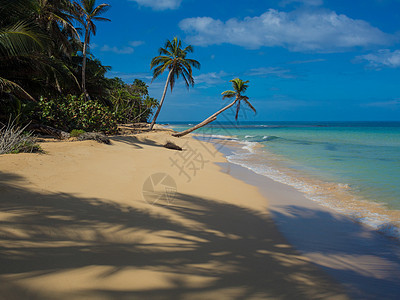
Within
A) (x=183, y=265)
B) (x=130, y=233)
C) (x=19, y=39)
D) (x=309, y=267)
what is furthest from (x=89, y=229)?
(x=19, y=39)

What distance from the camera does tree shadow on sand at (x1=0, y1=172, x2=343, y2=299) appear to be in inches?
81.9

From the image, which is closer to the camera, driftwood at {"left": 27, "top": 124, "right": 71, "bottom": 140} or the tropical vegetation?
the tropical vegetation

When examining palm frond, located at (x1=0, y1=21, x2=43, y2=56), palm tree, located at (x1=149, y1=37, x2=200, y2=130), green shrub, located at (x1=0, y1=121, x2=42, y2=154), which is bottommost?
green shrub, located at (x1=0, y1=121, x2=42, y2=154)

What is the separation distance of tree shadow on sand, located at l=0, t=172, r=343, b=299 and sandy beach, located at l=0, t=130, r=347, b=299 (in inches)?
0.4

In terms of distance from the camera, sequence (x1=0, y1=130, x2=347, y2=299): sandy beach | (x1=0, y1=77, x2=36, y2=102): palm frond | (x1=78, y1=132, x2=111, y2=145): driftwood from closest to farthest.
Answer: (x1=0, y1=130, x2=347, y2=299): sandy beach, (x1=0, y1=77, x2=36, y2=102): palm frond, (x1=78, y1=132, x2=111, y2=145): driftwood

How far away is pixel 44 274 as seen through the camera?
202 cm

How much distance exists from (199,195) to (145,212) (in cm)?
179

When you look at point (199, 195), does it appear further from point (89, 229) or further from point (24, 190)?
point (24, 190)

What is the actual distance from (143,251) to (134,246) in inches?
6.1

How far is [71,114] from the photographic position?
44.8ft

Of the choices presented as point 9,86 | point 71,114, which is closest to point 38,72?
point 9,86

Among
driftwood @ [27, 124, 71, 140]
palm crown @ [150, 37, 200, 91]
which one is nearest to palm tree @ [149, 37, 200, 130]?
palm crown @ [150, 37, 200, 91]

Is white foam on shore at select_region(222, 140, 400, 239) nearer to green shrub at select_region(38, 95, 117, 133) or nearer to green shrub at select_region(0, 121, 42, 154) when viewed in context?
green shrub at select_region(0, 121, 42, 154)

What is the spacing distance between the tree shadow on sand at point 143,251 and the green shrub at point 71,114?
1000 centimetres
